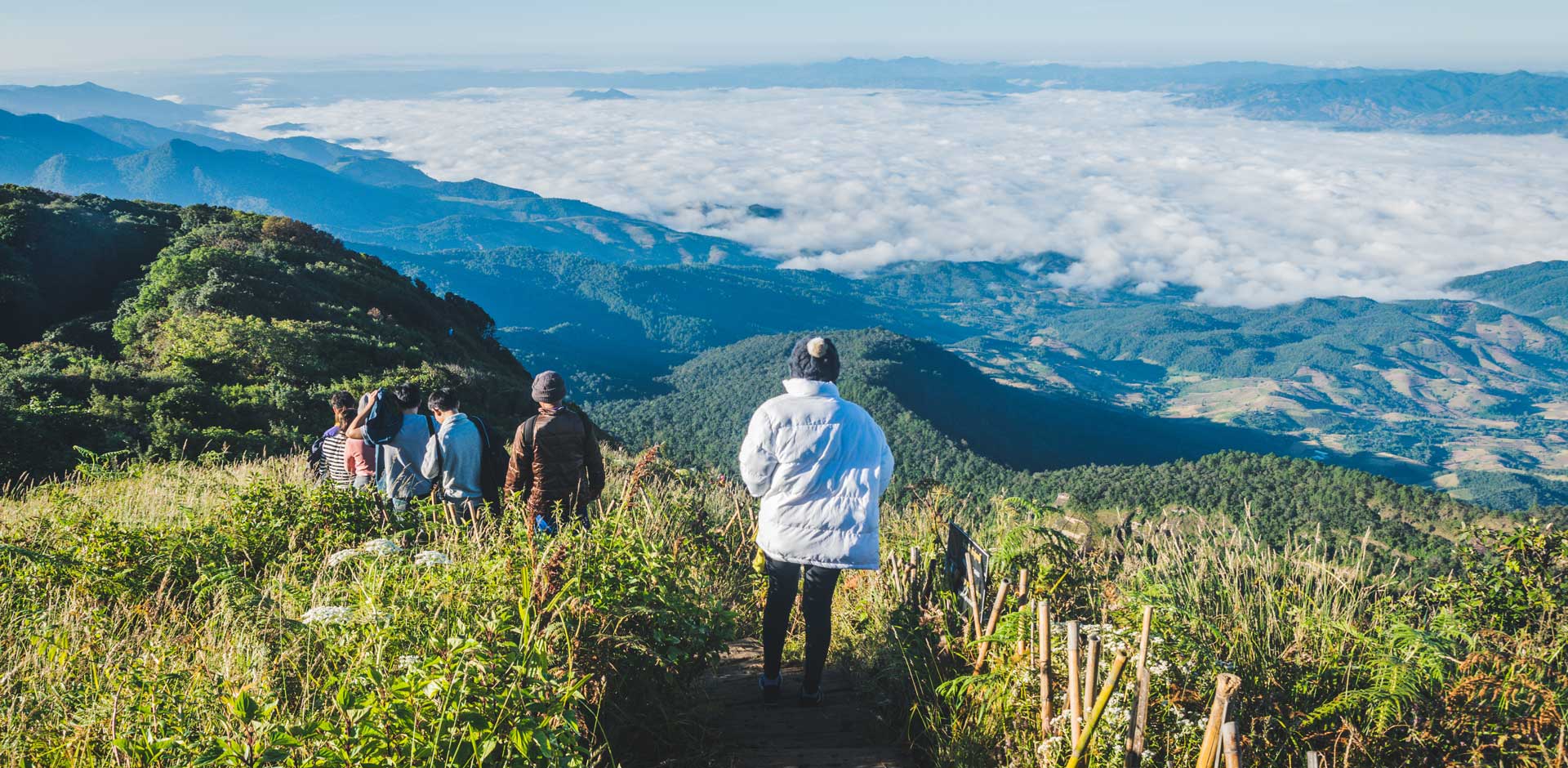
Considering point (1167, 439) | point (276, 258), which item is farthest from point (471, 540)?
point (1167, 439)

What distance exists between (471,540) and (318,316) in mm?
18209

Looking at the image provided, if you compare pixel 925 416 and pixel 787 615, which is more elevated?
pixel 787 615

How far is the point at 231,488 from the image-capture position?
512cm

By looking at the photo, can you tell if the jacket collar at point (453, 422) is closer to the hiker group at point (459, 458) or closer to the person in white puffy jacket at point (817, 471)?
the hiker group at point (459, 458)

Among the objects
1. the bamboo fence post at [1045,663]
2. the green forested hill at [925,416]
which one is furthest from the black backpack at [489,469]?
the green forested hill at [925,416]

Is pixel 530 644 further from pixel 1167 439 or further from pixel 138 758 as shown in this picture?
pixel 1167 439

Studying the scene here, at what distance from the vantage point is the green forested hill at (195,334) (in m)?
10.8

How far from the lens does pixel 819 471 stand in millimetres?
4074

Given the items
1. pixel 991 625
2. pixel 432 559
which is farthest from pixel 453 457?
pixel 991 625

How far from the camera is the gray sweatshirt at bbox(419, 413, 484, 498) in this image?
575cm

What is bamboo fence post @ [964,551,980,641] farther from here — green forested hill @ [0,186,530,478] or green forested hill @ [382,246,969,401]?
green forested hill @ [382,246,969,401]

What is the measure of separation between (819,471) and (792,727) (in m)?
1.29

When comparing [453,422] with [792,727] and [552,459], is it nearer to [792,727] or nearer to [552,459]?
[552,459]

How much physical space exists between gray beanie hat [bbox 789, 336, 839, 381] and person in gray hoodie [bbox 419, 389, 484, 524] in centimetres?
285
